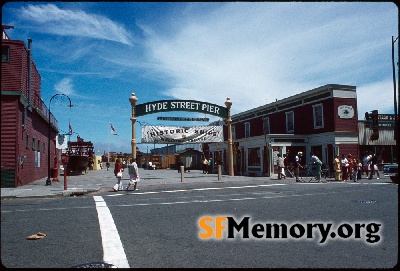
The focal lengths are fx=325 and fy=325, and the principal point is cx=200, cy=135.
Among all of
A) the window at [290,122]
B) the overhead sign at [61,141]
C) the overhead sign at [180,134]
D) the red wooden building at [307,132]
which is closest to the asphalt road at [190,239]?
the overhead sign at [61,141]

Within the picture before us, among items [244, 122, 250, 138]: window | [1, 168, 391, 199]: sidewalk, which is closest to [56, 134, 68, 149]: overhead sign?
[1, 168, 391, 199]: sidewalk

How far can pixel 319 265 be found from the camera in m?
4.55

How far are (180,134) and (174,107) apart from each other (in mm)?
2383

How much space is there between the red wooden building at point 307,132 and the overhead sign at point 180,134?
4424 millimetres

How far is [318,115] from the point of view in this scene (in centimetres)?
2819

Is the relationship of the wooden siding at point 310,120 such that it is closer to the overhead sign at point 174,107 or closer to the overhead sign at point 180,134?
the overhead sign at point 180,134

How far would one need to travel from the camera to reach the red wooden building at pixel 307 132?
26453 millimetres

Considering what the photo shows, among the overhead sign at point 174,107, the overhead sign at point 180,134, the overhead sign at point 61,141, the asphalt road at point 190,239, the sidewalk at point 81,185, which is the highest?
the overhead sign at point 174,107

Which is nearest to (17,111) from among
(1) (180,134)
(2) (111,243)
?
(1) (180,134)

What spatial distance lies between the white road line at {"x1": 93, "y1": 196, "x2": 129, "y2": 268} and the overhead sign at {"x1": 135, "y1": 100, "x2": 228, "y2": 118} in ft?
53.5

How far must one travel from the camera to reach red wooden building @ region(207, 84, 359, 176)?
2645cm

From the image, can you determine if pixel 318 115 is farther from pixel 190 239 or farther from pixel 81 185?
pixel 190 239

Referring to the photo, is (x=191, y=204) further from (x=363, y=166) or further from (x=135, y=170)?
(x=363, y=166)

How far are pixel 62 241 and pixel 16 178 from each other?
533 inches
